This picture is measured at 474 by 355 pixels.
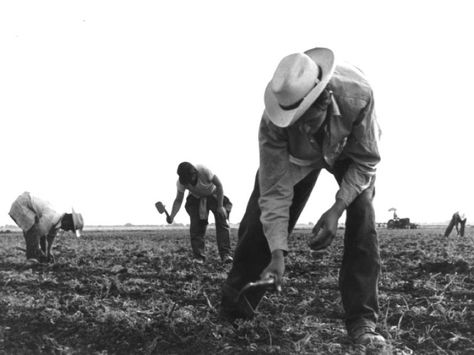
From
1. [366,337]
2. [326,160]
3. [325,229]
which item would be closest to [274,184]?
[326,160]

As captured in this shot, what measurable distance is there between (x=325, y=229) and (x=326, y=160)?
1.32 feet

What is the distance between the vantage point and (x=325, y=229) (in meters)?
2.89

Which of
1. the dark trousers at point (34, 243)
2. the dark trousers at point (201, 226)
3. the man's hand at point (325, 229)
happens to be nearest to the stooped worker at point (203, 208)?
the dark trousers at point (201, 226)

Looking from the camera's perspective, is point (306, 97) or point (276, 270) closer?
point (306, 97)

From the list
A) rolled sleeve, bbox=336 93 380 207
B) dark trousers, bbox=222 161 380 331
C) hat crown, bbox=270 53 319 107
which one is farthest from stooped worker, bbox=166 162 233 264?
hat crown, bbox=270 53 319 107

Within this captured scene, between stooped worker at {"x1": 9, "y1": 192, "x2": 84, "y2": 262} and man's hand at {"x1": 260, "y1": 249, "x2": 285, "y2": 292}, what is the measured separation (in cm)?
629

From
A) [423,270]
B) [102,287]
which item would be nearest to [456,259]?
[423,270]

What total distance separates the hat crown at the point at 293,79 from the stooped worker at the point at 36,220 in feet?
21.6

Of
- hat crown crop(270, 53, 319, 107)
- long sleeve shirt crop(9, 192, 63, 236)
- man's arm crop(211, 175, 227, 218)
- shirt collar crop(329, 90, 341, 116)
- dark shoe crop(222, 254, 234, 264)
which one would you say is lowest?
dark shoe crop(222, 254, 234, 264)

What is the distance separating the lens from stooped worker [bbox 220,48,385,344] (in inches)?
110

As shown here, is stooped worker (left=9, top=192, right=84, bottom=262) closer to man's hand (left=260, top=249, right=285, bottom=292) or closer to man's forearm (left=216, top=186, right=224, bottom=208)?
man's forearm (left=216, top=186, right=224, bottom=208)

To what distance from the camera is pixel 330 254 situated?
9414mm

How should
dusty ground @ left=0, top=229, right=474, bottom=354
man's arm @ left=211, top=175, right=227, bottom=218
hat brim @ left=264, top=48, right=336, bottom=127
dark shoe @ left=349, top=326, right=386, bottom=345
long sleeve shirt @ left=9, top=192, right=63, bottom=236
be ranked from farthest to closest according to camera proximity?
long sleeve shirt @ left=9, top=192, right=63, bottom=236 < man's arm @ left=211, top=175, right=227, bottom=218 < dusty ground @ left=0, top=229, right=474, bottom=354 < dark shoe @ left=349, top=326, right=386, bottom=345 < hat brim @ left=264, top=48, right=336, bottom=127

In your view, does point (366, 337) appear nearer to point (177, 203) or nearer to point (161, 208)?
point (177, 203)
